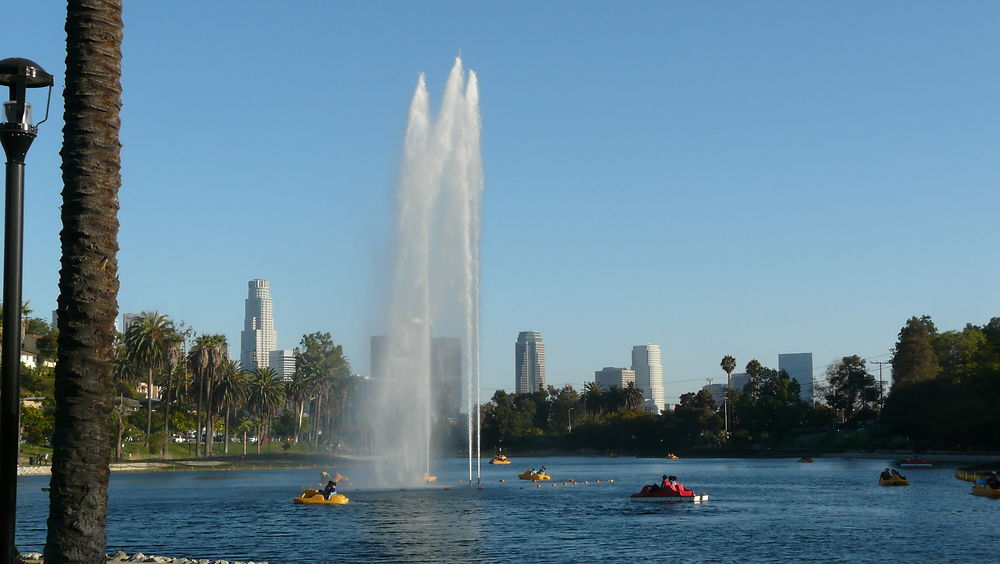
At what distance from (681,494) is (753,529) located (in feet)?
64.5

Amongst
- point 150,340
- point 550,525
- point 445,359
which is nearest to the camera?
point 550,525

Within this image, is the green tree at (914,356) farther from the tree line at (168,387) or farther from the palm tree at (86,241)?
the palm tree at (86,241)

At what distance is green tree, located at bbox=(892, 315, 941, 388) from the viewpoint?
559ft

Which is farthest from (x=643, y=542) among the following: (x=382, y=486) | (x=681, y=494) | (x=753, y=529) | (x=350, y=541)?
(x=382, y=486)

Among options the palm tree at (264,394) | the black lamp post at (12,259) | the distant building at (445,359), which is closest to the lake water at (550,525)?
the distant building at (445,359)

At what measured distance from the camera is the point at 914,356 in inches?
6934

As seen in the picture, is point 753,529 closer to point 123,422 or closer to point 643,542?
point 643,542

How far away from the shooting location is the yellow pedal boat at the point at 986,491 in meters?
69.6

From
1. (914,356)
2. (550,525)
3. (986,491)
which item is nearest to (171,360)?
(550,525)

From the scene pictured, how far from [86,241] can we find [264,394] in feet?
538

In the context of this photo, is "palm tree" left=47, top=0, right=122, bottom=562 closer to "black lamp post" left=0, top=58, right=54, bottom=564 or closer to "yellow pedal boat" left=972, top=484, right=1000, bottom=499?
"black lamp post" left=0, top=58, right=54, bottom=564

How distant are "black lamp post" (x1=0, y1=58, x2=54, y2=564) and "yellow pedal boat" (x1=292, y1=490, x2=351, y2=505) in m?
54.6

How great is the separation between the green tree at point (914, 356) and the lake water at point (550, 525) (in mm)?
87206

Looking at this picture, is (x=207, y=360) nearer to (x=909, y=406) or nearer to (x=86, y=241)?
(x=909, y=406)
